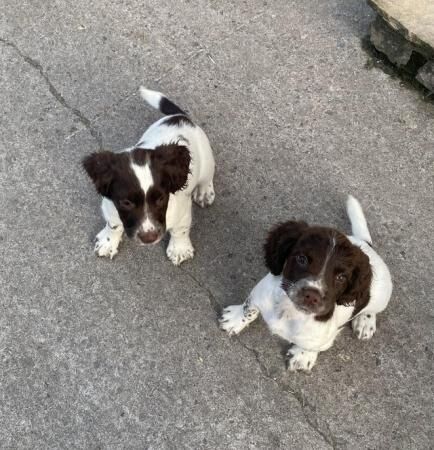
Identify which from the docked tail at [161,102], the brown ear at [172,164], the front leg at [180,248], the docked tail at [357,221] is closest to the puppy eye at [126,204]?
the brown ear at [172,164]

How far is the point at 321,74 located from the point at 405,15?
80 cm

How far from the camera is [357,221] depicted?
3.92m

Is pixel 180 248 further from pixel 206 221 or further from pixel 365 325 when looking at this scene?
pixel 365 325

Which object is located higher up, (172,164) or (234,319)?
(172,164)

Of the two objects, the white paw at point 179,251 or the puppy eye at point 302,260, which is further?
the white paw at point 179,251

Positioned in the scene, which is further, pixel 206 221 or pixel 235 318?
pixel 206 221

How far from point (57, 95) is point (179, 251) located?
1769 mm

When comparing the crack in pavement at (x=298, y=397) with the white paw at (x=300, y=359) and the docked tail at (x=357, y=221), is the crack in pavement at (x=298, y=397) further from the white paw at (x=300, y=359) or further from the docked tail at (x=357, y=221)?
the docked tail at (x=357, y=221)

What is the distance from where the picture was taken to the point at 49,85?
480 cm

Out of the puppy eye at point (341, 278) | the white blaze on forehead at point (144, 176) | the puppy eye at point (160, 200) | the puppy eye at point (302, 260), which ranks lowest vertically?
the puppy eye at point (160, 200)

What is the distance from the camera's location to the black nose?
9.33 ft

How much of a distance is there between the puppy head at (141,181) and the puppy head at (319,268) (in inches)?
28.4

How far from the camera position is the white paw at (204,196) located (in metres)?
4.28

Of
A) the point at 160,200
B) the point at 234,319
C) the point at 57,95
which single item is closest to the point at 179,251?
the point at 234,319
